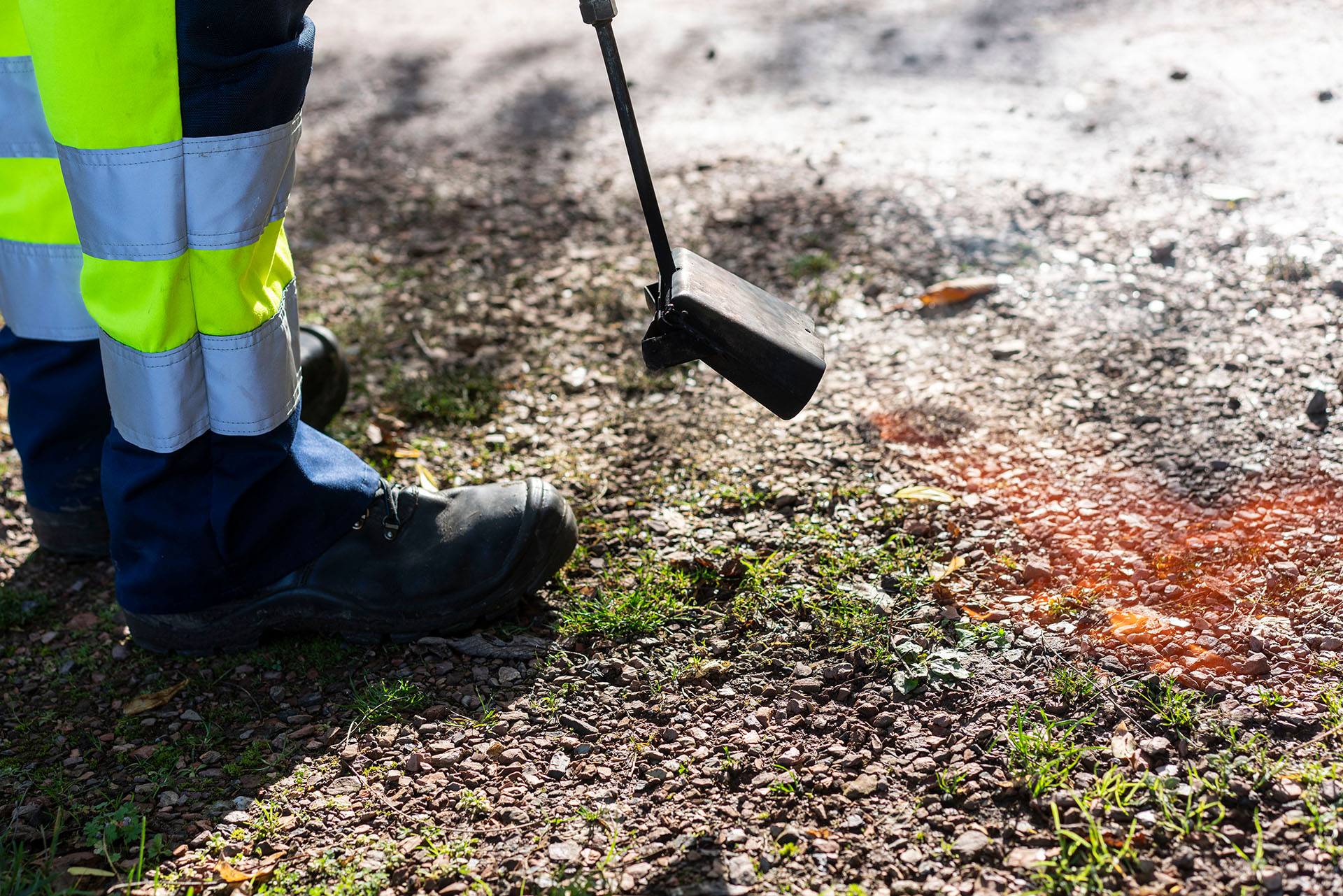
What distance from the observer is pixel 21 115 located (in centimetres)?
199

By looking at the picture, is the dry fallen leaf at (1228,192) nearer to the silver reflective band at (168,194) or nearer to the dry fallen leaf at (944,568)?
the dry fallen leaf at (944,568)

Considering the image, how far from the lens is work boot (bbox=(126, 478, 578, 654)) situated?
2.02 metres

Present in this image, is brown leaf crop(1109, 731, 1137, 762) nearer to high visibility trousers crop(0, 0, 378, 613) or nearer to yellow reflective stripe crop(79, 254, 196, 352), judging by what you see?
high visibility trousers crop(0, 0, 378, 613)

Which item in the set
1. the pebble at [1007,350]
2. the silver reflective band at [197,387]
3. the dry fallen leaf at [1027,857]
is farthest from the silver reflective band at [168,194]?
the pebble at [1007,350]

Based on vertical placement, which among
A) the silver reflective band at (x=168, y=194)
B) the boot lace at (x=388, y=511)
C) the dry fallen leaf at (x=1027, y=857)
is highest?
the silver reflective band at (x=168, y=194)

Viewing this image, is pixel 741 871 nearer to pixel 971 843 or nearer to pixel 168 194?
pixel 971 843

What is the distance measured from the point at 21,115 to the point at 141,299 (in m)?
0.62

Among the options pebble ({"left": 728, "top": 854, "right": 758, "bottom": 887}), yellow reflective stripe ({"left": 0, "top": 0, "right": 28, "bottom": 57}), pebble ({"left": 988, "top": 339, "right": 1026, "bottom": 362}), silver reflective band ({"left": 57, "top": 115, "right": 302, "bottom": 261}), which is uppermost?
yellow reflective stripe ({"left": 0, "top": 0, "right": 28, "bottom": 57})

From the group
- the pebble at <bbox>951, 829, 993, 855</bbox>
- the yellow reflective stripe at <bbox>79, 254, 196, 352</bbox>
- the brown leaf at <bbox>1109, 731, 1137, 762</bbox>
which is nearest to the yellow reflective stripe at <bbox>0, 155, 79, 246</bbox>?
the yellow reflective stripe at <bbox>79, 254, 196, 352</bbox>

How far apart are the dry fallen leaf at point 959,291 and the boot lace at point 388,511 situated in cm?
Result: 177

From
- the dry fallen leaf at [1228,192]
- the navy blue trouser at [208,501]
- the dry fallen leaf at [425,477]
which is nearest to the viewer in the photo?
the navy blue trouser at [208,501]

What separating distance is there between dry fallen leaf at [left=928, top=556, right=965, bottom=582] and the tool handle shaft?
0.82 metres

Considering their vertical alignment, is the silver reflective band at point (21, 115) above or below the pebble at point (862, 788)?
above

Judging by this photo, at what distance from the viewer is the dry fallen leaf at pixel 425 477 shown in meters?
2.55
